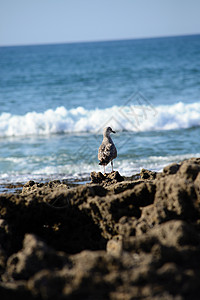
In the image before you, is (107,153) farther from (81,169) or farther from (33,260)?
(33,260)

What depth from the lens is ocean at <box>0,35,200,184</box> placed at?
9172 mm

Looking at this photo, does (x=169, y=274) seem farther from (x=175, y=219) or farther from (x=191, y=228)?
(x=175, y=219)

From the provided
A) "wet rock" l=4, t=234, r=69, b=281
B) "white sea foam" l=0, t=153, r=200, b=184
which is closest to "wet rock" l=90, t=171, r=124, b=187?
"white sea foam" l=0, t=153, r=200, b=184

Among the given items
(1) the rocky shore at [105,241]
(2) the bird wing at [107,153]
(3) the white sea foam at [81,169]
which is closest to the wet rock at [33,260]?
(1) the rocky shore at [105,241]

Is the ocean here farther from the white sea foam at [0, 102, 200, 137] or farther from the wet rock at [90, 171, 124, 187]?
the wet rock at [90, 171, 124, 187]

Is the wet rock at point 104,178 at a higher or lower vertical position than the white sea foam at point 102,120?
lower

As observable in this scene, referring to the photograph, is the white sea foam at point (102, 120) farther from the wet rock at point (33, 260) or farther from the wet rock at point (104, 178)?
the wet rock at point (33, 260)

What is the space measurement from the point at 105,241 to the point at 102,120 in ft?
39.0

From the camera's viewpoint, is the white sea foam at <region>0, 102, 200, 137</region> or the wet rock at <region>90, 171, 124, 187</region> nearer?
the wet rock at <region>90, 171, 124, 187</region>

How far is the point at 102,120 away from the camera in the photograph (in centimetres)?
1507

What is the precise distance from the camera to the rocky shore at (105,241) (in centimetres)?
224

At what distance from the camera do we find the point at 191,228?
283cm

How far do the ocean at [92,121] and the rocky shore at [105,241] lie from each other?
4.33 meters

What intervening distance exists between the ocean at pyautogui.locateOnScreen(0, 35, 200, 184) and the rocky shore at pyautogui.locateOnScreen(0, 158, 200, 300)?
171 inches
